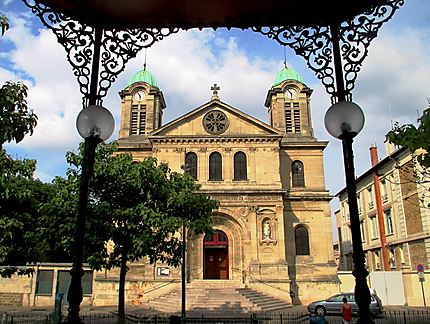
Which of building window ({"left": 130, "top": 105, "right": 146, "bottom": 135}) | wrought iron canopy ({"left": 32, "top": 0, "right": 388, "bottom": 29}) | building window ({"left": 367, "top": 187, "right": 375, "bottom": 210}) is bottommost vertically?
wrought iron canopy ({"left": 32, "top": 0, "right": 388, "bottom": 29})

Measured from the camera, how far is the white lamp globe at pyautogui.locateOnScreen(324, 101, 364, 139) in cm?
537

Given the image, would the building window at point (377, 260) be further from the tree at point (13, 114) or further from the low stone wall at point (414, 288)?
the tree at point (13, 114)

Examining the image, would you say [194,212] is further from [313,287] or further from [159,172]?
[313,287]

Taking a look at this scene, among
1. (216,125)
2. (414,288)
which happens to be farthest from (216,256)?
(414,288)

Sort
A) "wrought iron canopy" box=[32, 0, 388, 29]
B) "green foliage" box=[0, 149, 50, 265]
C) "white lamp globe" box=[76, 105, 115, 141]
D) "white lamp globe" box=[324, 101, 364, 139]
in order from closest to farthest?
1. "white lamp globe" box=[324, 101, 364, 139]
2. "white lamp globe" box=[76, 105, 115, 141]
3. "wrought iron canopy" box=[32, 0, 388, 29]
4. "green foliage" box=[0, 149, 50, 265]

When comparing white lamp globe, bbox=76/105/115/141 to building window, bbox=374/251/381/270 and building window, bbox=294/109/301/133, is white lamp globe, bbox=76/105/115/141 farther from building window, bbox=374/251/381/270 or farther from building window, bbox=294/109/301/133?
building window, bbox=374/251/381/270

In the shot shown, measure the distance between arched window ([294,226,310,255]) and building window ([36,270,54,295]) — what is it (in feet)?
62.3

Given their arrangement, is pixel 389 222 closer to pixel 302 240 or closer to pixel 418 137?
pixel 302 240

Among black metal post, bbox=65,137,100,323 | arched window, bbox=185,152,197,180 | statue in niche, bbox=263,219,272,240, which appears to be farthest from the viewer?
arched window, bbox=185,152,197,180

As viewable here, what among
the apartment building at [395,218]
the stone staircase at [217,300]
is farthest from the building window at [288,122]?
the stone staircase at [217,300]

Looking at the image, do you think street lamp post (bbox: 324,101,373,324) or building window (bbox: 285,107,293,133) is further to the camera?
building window (bbox: 285,107,293,133)

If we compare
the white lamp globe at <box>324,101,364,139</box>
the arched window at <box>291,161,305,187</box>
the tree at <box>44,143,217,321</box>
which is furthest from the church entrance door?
the white lamp globe at <box>324,101,364,139</box>

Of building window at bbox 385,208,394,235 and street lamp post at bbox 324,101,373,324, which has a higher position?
building window at bbox 385,208,394,235

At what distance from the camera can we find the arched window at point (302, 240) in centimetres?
3171
